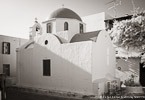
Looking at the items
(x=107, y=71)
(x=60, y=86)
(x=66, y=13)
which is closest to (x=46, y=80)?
(x=60, y=86)

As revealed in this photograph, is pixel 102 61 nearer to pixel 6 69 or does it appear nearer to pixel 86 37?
pixel 86 37

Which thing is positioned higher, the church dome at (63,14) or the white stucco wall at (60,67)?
the church dome at (63,14)

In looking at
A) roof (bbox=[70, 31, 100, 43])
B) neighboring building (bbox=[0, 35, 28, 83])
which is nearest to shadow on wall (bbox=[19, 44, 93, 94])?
roof (bbox=[70, 31, 100, 43])

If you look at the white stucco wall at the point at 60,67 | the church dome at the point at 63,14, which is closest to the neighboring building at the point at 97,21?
the church dome at the point at 63,14

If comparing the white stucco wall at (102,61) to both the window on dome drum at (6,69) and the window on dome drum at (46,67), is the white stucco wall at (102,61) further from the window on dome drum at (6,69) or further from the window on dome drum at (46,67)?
the window on dome drum at (6,69)

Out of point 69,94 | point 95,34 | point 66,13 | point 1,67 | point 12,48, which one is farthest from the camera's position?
point 12,48

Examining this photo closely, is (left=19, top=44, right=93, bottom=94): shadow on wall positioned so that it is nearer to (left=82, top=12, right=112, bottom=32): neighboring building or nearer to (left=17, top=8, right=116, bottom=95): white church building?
(left=17, top=8, right=116, bottom=95): white church building

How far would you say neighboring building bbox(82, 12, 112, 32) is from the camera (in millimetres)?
27297

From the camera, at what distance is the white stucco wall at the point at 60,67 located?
1357 cm

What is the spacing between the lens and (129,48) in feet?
63.5

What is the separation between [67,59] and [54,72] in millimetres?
1841

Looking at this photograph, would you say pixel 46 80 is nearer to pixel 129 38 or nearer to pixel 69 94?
pixel 69 94

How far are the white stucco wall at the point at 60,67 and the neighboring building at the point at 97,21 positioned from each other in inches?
513

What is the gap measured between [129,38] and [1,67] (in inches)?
612
